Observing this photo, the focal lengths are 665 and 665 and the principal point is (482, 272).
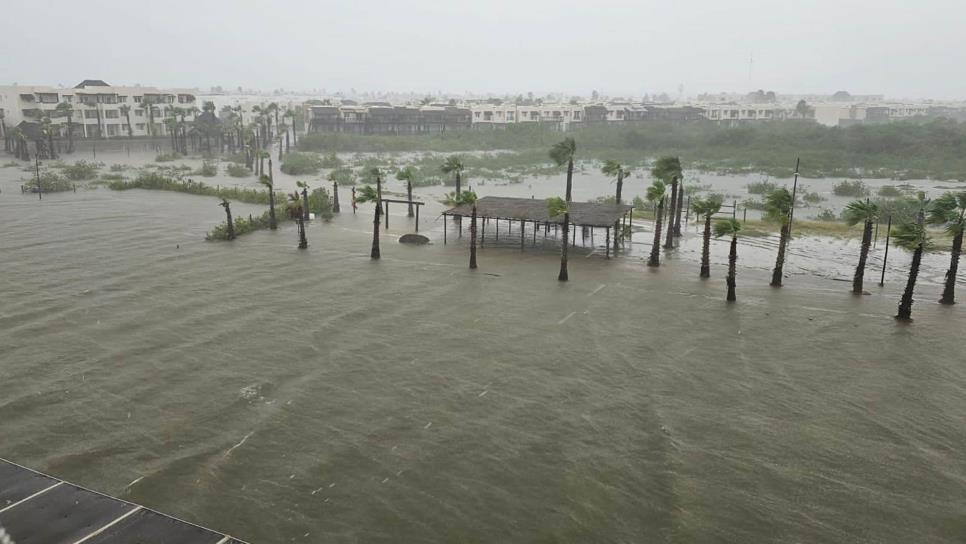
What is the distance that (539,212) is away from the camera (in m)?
40.5

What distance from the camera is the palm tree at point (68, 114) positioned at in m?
90.0

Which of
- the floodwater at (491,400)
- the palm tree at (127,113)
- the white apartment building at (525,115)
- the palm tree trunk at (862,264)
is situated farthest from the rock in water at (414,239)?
the white apartment building at (525,115)

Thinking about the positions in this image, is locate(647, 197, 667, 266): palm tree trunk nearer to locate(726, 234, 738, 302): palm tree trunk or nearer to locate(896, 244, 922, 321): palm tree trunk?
locate(726, 234, 738, 302): palm tree trunk

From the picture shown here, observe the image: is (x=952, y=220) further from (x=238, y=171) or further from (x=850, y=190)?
(x=238, y=171)

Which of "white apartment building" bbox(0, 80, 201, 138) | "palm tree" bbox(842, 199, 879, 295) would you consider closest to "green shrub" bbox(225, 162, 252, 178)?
"white apartment building" bbox(0, 80, 201, 138)

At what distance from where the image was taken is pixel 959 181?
7344cm

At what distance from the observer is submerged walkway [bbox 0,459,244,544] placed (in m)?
12.4

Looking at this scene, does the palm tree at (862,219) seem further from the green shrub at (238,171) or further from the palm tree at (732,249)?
the green shrub at (238,171)

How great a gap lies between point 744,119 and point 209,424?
170m

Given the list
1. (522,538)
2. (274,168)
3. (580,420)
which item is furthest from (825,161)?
(522,538)

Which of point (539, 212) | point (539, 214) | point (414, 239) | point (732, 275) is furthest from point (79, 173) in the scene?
point (732, 275)

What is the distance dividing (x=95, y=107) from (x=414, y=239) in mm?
82098

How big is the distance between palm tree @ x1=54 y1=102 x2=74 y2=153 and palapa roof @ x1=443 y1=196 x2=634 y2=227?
72.8 m

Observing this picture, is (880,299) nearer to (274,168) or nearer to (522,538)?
(522,538)
